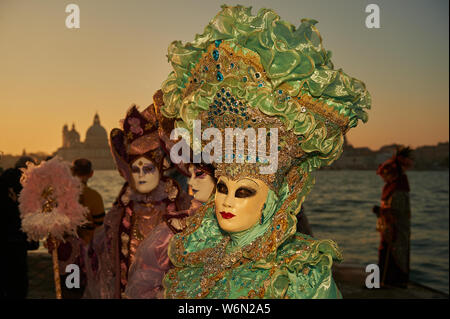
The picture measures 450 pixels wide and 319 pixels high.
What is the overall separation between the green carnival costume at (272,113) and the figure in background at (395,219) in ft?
15.6

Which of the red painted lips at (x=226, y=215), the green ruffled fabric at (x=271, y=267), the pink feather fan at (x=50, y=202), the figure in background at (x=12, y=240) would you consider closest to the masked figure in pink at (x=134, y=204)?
the pink feather fan at (x=50, y=202)

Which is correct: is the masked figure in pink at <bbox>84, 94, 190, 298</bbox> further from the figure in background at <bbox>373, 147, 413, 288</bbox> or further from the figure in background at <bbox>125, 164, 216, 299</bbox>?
the figure in background at <bbox>373, 147, 413, 288</bbox>

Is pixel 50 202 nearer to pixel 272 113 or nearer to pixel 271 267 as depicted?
pixel 271 267

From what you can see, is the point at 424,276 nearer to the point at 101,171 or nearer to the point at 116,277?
the point at 101,171

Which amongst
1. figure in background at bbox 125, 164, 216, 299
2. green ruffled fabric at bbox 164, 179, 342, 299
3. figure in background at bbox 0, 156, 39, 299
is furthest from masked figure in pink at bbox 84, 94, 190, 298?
green ruffled fabric at bbox 164, 179, 342, 299

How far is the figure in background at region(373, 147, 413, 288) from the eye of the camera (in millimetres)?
6355

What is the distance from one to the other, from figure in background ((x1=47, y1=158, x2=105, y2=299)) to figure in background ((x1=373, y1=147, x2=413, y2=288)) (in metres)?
3.75

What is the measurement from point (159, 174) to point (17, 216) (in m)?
1.91

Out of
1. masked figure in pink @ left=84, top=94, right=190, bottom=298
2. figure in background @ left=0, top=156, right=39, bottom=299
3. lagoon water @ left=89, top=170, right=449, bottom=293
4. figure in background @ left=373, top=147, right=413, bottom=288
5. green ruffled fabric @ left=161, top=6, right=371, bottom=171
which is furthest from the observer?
lagoon water @ left=89, top=170, right=449, bottom=293

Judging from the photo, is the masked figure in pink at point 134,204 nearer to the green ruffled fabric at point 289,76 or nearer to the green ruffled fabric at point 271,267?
the green ruffled fabric at point 271,267

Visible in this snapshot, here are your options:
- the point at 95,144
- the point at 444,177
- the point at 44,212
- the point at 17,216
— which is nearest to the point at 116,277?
the point at 44,212

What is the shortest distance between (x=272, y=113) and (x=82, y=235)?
113 inches

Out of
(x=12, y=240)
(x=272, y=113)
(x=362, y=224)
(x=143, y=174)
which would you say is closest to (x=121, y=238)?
(x=143, y=174)

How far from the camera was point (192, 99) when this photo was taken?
6.40 ft
